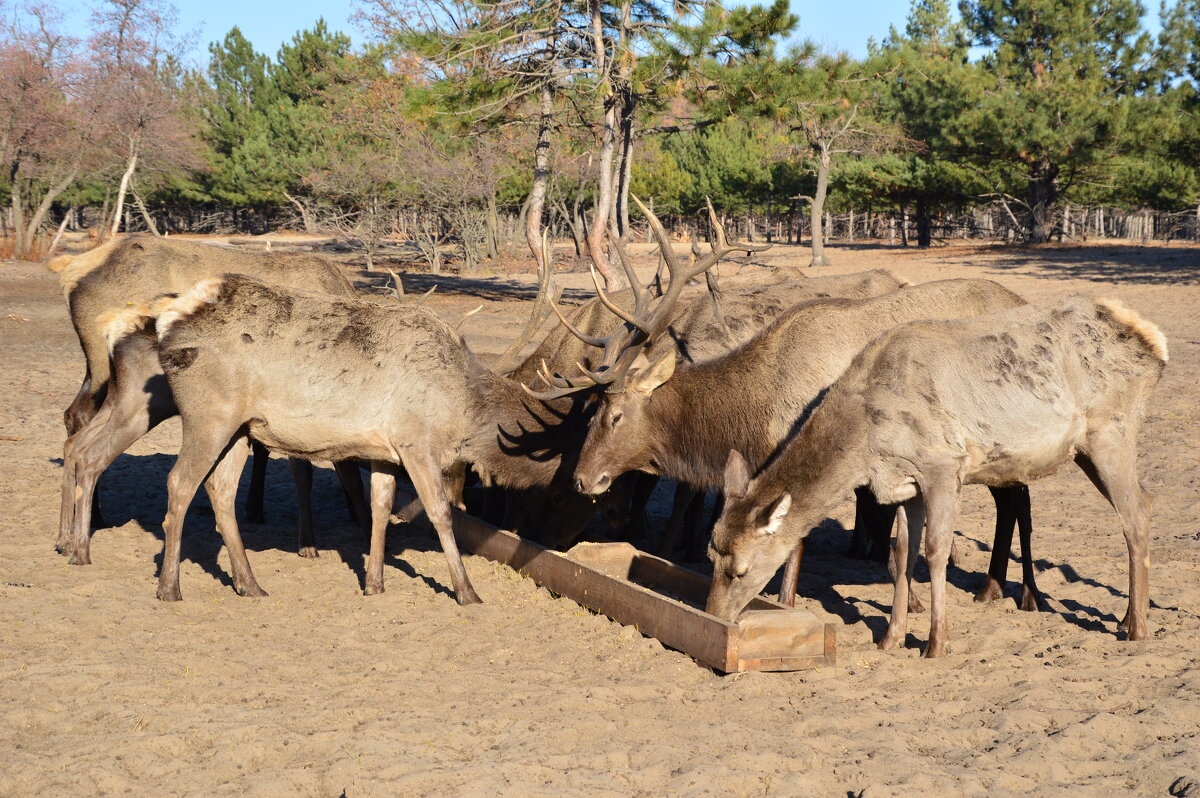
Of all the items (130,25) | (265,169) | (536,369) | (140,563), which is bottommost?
(140,563)

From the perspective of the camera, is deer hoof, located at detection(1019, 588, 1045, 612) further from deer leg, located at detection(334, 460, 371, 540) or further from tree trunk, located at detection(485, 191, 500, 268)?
tree trunk, located at detection(485, 191, 500, 268)

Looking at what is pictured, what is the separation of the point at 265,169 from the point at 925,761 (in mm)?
51388

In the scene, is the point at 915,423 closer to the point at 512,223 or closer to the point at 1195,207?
the point at 512,223

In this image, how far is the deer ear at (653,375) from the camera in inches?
291

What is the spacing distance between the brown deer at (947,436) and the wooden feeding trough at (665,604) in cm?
27

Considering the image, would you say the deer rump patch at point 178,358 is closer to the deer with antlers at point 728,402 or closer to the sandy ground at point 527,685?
the sandy ground at point 527,685

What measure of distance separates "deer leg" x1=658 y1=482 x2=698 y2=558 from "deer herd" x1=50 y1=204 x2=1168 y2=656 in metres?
0.02

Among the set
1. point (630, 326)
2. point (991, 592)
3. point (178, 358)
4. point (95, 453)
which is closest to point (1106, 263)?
point (630, 326)

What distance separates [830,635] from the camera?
223 inches

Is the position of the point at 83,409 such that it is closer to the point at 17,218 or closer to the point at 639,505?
the point at 639,505

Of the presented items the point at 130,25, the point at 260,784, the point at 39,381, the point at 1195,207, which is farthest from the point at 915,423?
the point at 1195,207

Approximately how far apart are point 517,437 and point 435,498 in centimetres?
87

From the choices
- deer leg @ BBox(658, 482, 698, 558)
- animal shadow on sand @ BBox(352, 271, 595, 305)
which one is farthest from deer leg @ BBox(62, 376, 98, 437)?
animal shadow on sand @ BBox(352, 271, 595, 305)

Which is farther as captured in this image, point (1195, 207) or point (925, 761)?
point (1195, 207)
